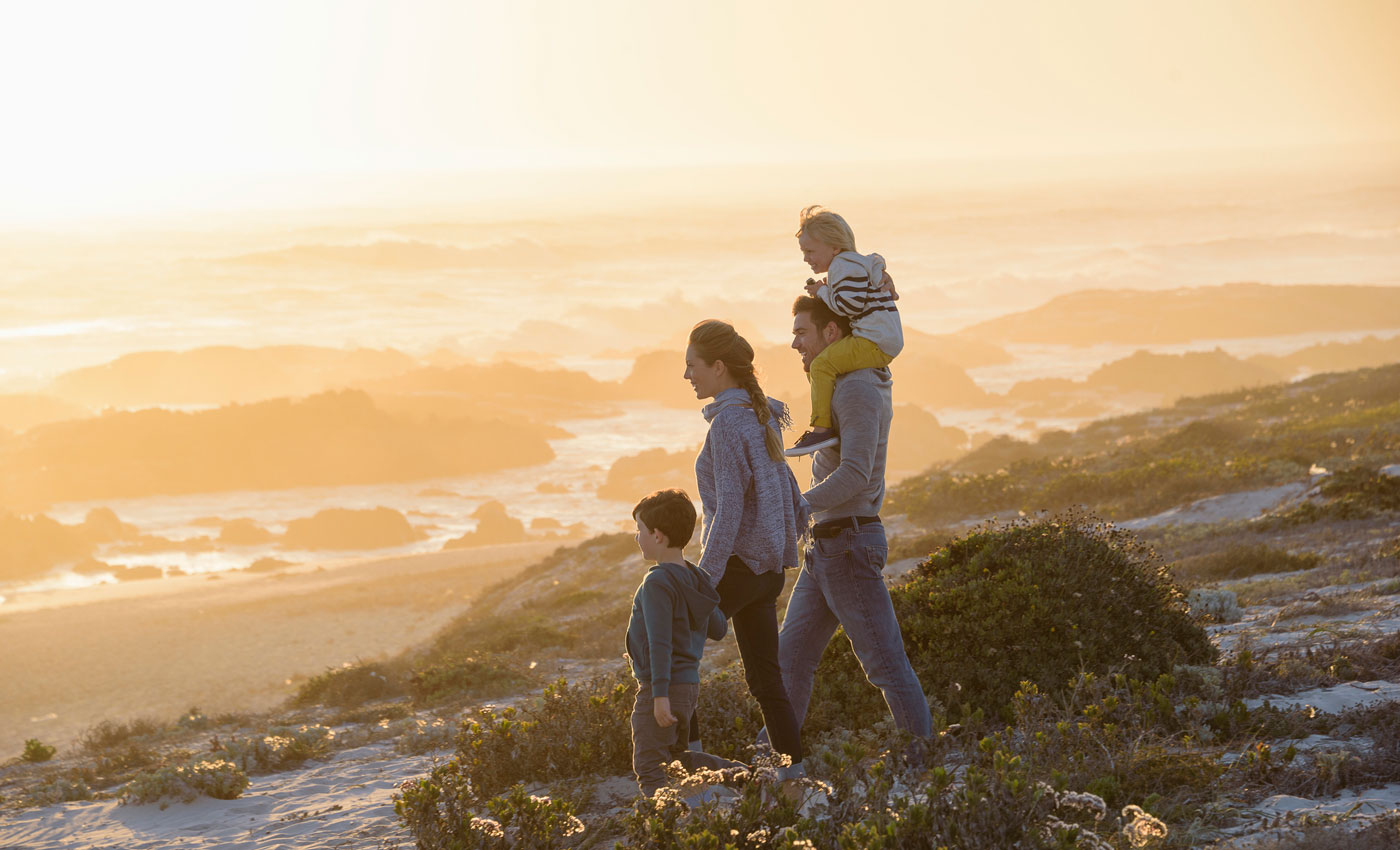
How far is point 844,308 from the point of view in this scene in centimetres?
390

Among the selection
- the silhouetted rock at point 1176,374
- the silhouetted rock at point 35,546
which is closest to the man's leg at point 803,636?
the silhouetted rock at point 35,546

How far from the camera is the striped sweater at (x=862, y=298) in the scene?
3.86 m

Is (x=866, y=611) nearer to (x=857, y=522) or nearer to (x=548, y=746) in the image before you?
(x=857, y=522)

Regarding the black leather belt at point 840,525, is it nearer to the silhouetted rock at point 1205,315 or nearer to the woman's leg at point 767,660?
the woman's leg at point 767,660

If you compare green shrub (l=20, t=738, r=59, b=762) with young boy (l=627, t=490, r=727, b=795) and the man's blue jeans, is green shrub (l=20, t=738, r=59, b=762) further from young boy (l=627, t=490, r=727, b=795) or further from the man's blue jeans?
the man's blue jeans

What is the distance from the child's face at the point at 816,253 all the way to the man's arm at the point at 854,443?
0.51 m

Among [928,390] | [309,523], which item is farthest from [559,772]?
→ [928,390]

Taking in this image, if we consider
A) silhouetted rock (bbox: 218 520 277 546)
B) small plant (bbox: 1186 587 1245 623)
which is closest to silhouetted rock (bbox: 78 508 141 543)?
silhouetted rock (bbox: 218 520 277 546)

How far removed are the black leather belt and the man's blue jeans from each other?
0.01 metres

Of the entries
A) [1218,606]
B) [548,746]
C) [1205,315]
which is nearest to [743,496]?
[548,746]

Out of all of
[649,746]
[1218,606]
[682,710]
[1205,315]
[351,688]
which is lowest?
[351,688]

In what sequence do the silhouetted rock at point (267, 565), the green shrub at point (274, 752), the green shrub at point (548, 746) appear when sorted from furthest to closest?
the silhouetted rock at point (267, 565)
the green shrub at point (274, 752)
the green shrub at point (548, 746)

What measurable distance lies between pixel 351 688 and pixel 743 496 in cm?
995

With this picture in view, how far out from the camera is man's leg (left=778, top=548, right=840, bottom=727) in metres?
4.31
